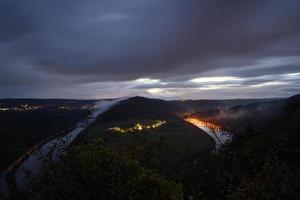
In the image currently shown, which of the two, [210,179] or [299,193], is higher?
[299,193]

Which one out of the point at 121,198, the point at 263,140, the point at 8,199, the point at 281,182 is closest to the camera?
the point at 121,198

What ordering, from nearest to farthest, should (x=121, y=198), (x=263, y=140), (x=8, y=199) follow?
(x=121, y=198)
(x=8, y=199)
(x=263, y=140)

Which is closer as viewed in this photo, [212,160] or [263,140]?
[263,140]

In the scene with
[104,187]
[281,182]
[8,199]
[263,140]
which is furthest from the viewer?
[263,140]

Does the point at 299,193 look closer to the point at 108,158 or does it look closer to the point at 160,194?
the point at 160,194

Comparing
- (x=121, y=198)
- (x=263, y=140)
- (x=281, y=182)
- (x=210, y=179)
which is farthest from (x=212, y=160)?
(x=121, y=198)

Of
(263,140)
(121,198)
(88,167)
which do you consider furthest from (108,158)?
(263,140)

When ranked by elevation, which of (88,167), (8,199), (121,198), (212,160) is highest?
(88,167)

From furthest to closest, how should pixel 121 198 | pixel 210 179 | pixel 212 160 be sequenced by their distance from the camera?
pixel 212 160, pixel 210 179, pixel 121 198

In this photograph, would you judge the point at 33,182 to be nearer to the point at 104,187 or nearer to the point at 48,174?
the point at 48,174
